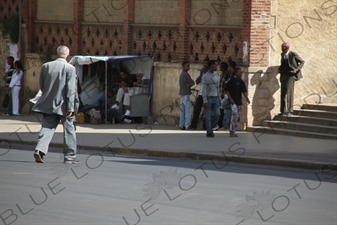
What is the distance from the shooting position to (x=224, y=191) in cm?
1323

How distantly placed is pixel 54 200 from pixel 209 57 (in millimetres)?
13251

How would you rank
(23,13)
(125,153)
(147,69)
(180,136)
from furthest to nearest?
(23,13) < (147,69) < (180,136) < (125,153)

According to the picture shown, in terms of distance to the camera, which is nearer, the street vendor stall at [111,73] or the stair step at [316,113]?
the stair step at [316,113]

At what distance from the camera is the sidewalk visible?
1777 centimetres

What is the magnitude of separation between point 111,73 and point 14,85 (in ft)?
13.3

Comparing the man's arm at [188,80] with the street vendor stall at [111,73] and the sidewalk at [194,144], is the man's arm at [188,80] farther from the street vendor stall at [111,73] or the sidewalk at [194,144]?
the street vendor stall at [111,73]

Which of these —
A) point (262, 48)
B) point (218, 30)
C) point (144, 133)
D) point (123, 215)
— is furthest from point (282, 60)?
point (123, 215)

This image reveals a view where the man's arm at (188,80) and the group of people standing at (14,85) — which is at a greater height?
the man's arm at (188,80)

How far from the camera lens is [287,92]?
932 inches

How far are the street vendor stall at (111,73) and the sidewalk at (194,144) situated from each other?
1.03 m

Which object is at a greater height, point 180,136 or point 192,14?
point 192,14

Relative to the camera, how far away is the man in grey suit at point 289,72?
23.6m

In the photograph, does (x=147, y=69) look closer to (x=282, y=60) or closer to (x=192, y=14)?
(x=192, y=14)

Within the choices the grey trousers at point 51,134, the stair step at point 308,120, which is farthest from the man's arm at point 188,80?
the grey trousers at point 51,134
